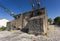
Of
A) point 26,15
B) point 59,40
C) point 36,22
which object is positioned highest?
point 26,15

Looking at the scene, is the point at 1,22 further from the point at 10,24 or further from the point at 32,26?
the point at 32,26

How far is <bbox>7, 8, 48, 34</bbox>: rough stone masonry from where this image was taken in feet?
58.2

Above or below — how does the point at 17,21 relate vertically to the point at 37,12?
below

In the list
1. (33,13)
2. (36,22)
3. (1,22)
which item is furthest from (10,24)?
(1,22)

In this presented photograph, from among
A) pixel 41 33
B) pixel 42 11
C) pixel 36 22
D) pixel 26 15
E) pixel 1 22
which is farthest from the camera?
pixel 1 22

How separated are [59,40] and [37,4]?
1574 centimetres

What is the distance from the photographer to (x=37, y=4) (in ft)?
87.3

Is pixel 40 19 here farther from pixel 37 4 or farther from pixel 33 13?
pixel 37 4

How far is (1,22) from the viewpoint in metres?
55.4

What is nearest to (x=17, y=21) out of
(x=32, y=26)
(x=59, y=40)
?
(x=32, y=26)

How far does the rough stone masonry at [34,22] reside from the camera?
17.8 metres

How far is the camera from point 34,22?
1861cm

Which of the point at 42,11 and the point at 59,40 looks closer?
the point at 59,40

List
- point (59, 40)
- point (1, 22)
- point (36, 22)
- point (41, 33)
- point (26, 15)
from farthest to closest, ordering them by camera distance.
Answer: point (1, 22) < point (26, 15) < point (36, 22) < point (41, 33) < point (59, 40)
